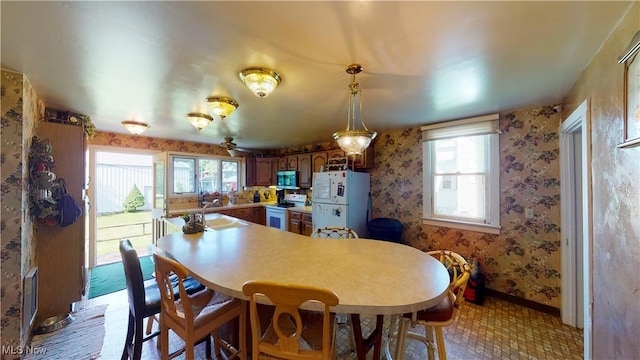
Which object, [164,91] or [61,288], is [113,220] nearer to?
[61,288]

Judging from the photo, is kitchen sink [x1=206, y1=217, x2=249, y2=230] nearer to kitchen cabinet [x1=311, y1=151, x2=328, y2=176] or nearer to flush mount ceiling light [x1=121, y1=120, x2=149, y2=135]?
flush mount ceiling light [x1=121, y1=120, x2=149, y2=135]

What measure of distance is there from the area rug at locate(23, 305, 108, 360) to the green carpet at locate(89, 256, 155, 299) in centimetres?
59

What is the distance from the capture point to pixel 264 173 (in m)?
5.87

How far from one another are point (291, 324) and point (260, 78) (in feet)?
5.36

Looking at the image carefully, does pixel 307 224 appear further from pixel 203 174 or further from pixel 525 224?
pixel 525 224

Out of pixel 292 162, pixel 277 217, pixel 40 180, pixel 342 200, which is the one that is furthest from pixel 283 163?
pixel 40 180

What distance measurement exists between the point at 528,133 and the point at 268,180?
4939mm

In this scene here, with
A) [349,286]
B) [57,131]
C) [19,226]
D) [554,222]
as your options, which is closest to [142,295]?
[19,226]

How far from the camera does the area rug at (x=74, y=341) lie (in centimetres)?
194

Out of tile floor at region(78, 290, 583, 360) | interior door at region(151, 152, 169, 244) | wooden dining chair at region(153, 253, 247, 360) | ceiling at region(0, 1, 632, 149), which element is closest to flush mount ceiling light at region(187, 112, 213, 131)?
ceiling at region(0, 1, 632, 149)

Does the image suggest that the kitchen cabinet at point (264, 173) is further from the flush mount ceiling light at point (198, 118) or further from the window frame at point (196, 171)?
the flush mount ceiling light at point (198, 118)

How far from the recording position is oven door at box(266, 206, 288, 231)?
4.98 meters

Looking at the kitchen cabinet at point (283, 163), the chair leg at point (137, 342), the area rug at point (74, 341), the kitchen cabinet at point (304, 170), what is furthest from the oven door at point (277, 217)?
the chair leg at point (137, 342)

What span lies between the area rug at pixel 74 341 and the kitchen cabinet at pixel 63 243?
0.27 meters
